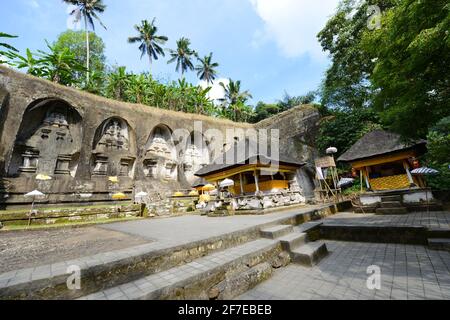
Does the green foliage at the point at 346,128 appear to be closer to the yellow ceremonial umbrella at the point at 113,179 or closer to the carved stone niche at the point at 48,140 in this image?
the yellow ceremonial umbrella at the point at 113,179

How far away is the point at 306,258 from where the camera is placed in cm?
444

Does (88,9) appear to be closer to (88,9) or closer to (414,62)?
→ (88,9)

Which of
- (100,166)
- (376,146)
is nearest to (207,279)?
(376,146)

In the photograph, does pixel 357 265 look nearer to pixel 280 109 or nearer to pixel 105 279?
pixel 105 279

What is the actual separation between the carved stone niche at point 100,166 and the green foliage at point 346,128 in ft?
77.8

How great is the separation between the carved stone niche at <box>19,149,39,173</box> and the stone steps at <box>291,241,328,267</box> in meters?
23.9

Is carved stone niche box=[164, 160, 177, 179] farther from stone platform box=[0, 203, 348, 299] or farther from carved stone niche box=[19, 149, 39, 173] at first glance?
stone platform box=[0, 203, 348, 299]

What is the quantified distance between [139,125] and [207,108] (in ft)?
47.7

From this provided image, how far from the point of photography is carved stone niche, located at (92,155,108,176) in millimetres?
21875

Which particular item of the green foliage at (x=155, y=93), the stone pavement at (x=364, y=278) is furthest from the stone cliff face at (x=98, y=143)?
the stone pavement at (x=364, y=278)

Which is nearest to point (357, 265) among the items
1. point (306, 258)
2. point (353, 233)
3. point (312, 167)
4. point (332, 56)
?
point (306, 258)

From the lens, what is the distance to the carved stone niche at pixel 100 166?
2188 centimetres

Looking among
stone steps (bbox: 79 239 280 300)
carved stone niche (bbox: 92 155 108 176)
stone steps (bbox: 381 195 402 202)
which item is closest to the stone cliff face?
carved stone niche (bbox: 92 155 108 176)
